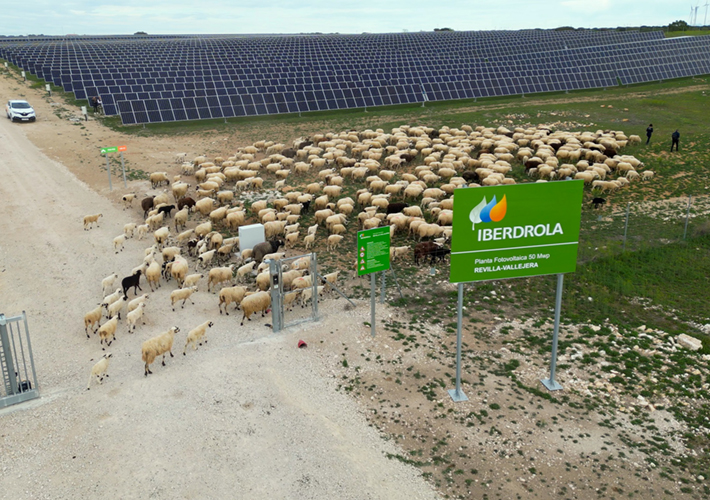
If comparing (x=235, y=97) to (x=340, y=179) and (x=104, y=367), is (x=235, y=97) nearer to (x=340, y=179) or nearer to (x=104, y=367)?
(x=340, y=179)

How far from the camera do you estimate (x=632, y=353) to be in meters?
14.6

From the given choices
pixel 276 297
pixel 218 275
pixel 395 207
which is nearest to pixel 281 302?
pixel 276 297

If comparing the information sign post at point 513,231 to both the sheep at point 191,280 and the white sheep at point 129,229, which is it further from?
the white sheep at point 129,229

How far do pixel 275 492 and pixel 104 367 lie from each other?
18.5ft

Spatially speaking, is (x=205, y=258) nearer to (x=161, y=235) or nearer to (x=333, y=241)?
(x=161, y=235)

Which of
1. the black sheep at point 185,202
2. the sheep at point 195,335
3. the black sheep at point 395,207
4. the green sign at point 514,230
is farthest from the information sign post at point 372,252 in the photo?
the black sheep at point 185,202

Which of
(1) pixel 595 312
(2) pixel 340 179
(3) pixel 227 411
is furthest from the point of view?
(2) pixel 340 179

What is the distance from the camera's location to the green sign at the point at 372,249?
15.1 m

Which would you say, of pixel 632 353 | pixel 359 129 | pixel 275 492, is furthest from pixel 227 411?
pixel 359 129

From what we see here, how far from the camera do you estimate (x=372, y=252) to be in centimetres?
1520

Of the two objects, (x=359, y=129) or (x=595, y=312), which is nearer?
Answer: (x=595, y=312)

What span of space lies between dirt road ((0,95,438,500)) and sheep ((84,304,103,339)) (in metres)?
0.32

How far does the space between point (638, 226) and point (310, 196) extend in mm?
13858

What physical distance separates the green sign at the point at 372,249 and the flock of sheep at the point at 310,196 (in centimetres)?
179
